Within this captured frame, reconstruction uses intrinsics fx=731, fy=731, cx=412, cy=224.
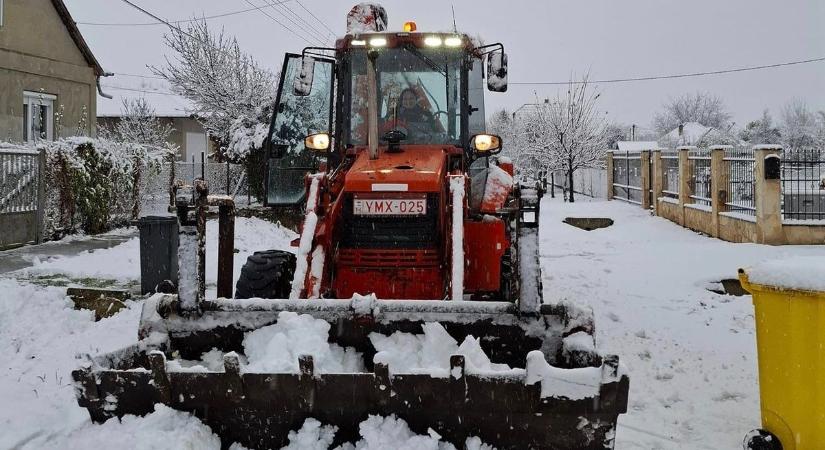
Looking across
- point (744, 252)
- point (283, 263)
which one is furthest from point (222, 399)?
point (744, 252)

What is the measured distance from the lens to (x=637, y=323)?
7.75m

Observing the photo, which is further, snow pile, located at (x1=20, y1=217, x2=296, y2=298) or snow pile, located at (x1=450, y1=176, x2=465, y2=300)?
snow pile, located at (x1=20, y1=217, x2=296, y2=298)

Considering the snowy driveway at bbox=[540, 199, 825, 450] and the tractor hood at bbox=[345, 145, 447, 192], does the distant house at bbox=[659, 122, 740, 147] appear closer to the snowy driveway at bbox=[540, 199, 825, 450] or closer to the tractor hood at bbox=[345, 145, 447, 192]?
the snowy driveway at bbox=[540, 199, 825, 450]

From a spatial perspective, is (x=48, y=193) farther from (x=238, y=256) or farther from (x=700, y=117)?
(x=700, y=117)

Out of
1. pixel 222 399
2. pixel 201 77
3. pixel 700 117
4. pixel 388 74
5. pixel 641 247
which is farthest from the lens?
pixel 700 117

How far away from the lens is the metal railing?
1116 cm

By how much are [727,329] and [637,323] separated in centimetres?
88

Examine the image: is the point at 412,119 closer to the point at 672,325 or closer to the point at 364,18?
the point at 364,18

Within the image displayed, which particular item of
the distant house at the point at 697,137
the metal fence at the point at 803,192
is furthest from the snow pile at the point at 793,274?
the distant house at the point at 697,137

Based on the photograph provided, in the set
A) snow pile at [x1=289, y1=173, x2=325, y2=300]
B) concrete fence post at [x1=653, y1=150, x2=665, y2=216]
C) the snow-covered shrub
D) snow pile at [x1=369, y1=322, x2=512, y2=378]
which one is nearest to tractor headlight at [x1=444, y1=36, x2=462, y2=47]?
snow pile at [x1=289, y1=173, x2=325, y2=300]

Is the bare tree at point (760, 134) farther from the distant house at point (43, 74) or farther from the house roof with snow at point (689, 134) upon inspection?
the distant house at point (43, 74)

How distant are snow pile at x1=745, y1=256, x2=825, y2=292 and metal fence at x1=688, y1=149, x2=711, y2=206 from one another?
1207cm

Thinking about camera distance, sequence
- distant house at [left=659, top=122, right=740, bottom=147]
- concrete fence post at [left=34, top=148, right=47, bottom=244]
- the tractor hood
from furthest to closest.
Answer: distant house at [left=659, top=122, right=740, bottom=147] → concrete fence post at [left=34, top=148, right=47, bottom=244] → the tractor hood

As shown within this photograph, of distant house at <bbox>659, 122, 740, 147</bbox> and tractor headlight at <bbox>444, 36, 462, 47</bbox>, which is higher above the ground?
distant house at <bbox>659, 122, 740, 147</bbox>
